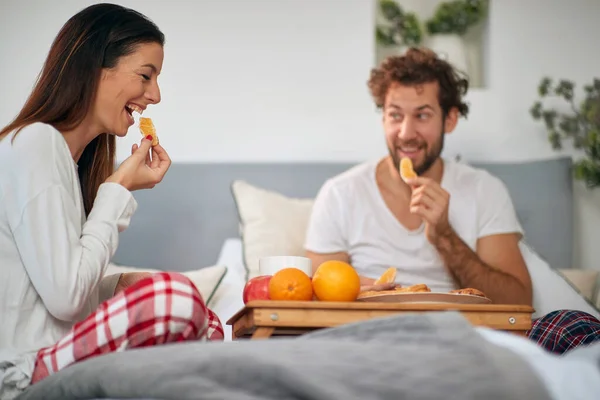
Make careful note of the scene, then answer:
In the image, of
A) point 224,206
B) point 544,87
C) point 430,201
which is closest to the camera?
point 430,201

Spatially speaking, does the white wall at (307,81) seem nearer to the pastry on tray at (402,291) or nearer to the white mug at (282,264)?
the white mug at (282,264)

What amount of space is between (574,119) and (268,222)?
51.5 inches

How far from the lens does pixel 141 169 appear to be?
190cm

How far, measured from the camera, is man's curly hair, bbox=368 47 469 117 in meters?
3.06

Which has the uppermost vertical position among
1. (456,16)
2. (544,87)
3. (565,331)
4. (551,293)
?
(456,16)

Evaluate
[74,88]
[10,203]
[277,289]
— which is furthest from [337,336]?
[74,88]

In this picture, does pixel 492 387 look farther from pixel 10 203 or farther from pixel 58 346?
pixel 10 203

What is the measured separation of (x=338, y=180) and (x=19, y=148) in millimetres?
1481

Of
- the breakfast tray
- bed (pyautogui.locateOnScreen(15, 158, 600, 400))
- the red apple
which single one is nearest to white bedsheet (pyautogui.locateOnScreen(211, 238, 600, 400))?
bed (pyautogui.locateOnScreen(15, 158, 600, 400))

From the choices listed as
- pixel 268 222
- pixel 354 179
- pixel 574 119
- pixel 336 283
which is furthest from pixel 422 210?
pixel 574 119

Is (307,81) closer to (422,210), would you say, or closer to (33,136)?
(422,210)

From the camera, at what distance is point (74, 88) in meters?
1.88

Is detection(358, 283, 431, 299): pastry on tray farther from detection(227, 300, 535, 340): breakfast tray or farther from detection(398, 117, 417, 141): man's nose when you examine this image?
detection(398, 117, 417, 141): man's nose

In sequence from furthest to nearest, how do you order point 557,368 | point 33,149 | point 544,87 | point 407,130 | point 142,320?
point 544,87 → point 407,130 → point 33,149 → point 142,320 → point 557,368
